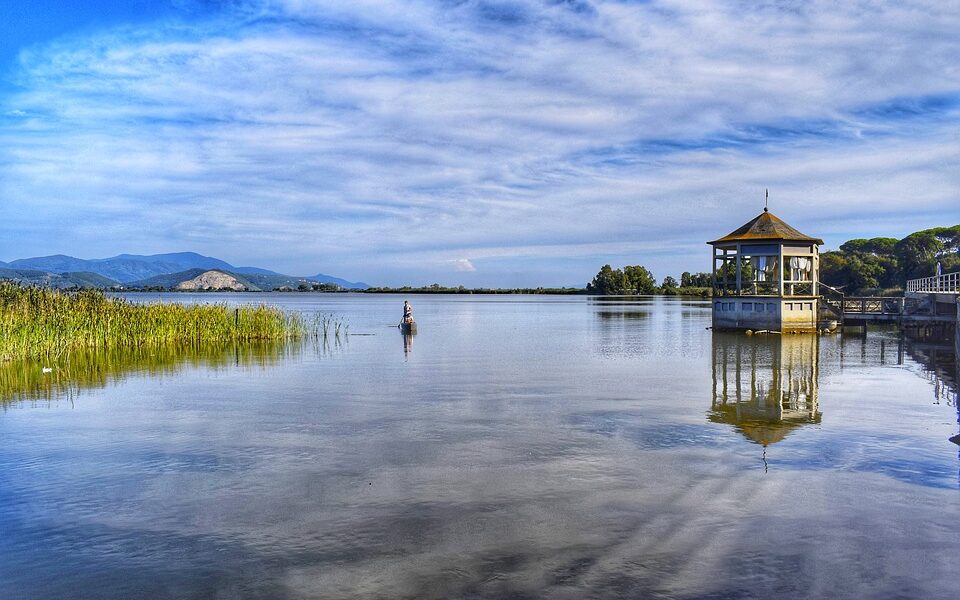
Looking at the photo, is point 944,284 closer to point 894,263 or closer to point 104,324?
point 104,324

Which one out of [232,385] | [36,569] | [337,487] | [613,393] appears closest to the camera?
[36,569]

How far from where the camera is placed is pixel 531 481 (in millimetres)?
10633

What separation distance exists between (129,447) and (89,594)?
6554mm

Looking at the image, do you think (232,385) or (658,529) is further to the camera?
(232,385)

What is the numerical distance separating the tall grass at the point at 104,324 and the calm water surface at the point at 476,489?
545 centimetres

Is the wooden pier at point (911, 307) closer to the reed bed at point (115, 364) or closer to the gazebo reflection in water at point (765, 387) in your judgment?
the gazebo reflection in water at point (765, 387)

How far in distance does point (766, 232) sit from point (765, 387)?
80.7ft

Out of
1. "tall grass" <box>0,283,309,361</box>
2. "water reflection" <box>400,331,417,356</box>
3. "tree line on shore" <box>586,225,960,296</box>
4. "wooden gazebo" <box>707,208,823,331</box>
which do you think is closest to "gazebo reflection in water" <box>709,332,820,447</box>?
"wooden gazebo" <box>707,208,823,331</box>

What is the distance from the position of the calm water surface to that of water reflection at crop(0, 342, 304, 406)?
0.31 metres

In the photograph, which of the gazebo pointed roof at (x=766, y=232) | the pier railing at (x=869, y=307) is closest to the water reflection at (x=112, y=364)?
the gazebo pointed roof at (x=766, y=232)

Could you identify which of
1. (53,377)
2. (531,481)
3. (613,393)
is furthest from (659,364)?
(53,377)

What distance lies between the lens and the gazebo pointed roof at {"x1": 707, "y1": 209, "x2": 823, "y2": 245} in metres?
42.8

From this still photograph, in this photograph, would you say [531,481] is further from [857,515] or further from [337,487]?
[857,515]

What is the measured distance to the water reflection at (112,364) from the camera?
2003 centimetres
